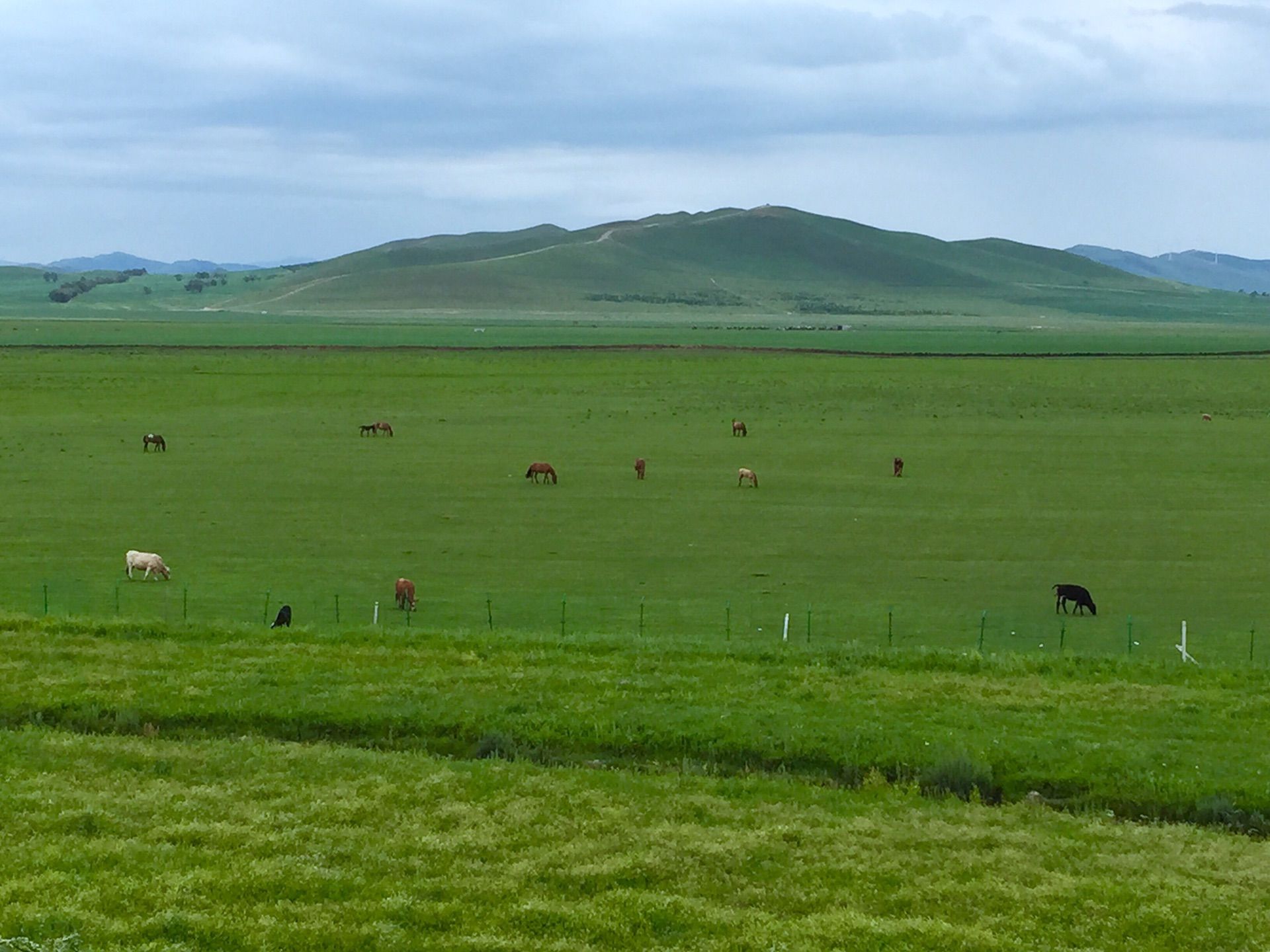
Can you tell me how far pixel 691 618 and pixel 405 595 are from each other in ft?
17.7

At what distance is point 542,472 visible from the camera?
46781 mm

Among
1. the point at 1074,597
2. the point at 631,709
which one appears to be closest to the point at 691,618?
the point at 1074,597

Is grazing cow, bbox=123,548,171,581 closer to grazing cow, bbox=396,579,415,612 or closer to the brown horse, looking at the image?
grazing cow, bbox=396,579,415,612

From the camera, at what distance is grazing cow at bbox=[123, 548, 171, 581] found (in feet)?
100

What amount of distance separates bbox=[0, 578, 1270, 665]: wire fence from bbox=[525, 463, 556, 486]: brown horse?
55.1 feet

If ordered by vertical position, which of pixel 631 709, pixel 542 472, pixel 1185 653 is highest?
pixel 542 472

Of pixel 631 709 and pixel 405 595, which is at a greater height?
pixel 631 709

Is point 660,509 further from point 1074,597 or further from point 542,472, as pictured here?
point 1074,597

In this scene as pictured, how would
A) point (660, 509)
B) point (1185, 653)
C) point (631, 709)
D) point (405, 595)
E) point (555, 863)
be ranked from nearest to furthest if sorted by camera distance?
point (555, 863)
point (631, 709)
point (1185, 653)
point (405, 595)
point (660, 509)

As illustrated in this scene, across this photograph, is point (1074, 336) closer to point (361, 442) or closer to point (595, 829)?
point (361, 442)

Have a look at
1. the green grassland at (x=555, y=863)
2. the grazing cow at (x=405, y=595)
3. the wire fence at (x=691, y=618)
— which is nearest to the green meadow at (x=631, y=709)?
the green grassland at (x=555, y=863)

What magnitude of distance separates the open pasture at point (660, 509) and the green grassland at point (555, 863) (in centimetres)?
993

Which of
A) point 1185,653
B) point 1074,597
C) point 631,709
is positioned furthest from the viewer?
point 1074,597

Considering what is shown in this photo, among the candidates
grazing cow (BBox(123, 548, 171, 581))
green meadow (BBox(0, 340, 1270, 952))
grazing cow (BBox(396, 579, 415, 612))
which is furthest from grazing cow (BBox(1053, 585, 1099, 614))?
grazing cow (BBox(123, 548, 171, 581))
